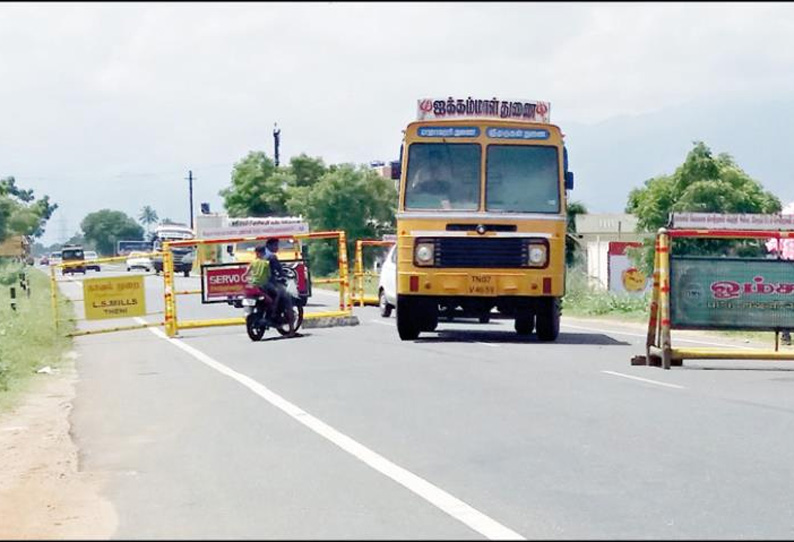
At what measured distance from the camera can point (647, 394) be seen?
1444cm

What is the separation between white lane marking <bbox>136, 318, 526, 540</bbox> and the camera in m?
7.79

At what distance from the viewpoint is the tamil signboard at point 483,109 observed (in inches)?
798

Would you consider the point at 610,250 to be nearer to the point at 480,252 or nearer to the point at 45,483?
the point at 480,252

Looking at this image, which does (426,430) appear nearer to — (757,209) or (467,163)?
(467,163)

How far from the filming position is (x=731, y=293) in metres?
18.5

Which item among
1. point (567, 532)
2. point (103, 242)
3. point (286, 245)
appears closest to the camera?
point (567, 532)

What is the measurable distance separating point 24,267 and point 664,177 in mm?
21312

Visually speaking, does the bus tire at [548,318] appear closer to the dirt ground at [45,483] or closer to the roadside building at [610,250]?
the dirt ground at [45,483]

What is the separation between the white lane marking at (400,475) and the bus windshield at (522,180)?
6.22m

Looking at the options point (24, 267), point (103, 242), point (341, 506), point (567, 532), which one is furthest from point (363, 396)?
point (103, 242)

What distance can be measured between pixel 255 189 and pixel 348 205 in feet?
30.8

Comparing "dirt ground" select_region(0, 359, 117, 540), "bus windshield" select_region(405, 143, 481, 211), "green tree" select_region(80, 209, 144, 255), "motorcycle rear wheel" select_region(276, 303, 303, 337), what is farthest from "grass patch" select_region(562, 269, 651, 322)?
"dirt ground" select_region(0, 359, 117, 540)

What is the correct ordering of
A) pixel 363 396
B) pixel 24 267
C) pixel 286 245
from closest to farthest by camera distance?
1. pixel 363 396
2. pixel 286 245
3. pixel 24 267

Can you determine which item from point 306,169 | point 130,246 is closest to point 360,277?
point 130,246
